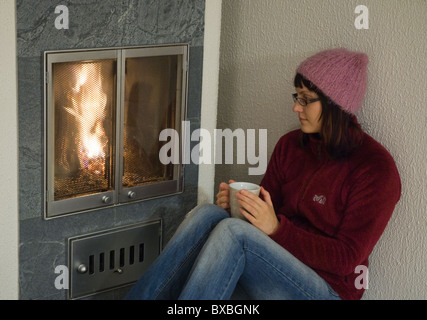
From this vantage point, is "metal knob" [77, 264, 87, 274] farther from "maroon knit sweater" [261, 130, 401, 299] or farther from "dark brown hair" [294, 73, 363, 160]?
"dark brown hair" [294, 73, 363, 160]

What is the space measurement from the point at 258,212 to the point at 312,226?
19 centimetres

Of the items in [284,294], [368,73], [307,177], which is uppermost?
[368,73]

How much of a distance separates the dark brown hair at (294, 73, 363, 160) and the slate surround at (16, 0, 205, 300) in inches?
20.8

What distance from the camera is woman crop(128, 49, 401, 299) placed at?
1.55 m

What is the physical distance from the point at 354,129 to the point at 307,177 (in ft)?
0.62

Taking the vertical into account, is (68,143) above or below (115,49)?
below

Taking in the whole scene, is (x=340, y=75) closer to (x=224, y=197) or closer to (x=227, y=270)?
(x=224, y=197)

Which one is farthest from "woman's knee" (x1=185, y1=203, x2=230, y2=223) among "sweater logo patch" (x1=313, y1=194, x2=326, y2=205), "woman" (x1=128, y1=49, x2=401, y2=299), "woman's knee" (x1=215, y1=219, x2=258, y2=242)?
"sweater logo patch" (x1=313, y1=194, x2=326, y2=205)

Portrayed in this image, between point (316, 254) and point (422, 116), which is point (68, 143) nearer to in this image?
point (316, 254)

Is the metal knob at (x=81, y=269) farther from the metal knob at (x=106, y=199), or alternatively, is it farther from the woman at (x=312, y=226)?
the woman at (x=312, y=226)

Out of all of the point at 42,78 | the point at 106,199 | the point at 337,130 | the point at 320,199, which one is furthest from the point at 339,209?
the point at 42,78

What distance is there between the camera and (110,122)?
1902 millimetres
